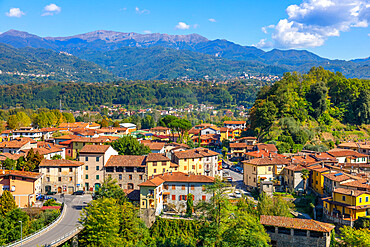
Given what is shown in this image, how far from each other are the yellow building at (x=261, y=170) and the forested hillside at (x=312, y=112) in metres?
17.3

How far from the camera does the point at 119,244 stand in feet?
97.6

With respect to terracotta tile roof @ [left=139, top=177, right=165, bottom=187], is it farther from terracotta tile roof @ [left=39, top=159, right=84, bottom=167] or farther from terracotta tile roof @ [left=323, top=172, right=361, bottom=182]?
terracotta tile roof @ [left=323, top=172, right=361, bottom=182]

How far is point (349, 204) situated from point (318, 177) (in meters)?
8.56

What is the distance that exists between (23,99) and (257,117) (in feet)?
477

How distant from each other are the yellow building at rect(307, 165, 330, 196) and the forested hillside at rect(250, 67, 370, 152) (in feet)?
66.0

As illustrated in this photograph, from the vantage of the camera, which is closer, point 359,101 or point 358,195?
point 358,195

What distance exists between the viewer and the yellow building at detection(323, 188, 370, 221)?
35562mm

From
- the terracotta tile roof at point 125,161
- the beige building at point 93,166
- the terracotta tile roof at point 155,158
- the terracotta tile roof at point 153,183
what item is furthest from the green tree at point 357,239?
the beige building at point 93,166

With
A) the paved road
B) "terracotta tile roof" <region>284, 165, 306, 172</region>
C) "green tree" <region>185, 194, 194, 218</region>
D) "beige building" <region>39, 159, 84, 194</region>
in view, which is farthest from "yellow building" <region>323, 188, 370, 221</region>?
"beige building" <region>39, 159, 84, 194</region>

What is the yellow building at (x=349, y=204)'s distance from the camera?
117 feet

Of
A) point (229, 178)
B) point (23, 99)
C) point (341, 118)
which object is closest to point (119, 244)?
point (229, 178)

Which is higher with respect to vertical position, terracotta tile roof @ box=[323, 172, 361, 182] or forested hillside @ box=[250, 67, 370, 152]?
forested hillside @ box=[250, 67, 370, 152]

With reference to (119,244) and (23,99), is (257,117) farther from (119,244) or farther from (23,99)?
(23,99)

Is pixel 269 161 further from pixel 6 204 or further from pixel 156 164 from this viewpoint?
pixel 6 204
